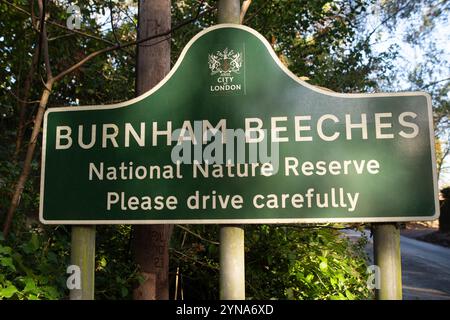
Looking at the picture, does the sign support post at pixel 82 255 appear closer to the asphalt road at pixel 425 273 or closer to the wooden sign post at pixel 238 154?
the wooden sign post at pixel 238 154

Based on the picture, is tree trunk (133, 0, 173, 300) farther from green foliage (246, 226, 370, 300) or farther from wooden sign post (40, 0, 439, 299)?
green foliage (246, 226, 370, 300)

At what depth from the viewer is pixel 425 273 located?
501 inches

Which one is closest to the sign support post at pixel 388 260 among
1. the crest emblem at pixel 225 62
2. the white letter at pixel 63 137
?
the crest emblem at pixel 225 62

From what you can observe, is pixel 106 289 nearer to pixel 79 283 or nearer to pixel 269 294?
pixel 79 283

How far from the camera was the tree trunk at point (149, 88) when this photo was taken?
366 centimetres

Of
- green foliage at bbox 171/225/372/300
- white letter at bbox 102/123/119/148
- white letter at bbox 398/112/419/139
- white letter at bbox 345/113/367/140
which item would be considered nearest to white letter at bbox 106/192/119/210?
white letter at bbox 102/123/119/148

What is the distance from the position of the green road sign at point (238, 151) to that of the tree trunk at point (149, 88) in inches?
44.4

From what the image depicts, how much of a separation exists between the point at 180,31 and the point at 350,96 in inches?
197

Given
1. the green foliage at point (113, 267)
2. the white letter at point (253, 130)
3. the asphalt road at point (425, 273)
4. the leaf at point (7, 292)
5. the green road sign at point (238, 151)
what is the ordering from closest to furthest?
the green road sign at point (238, 151)
the white letter at point (253, 130)
the leaf at point (7, 292)
the green foliage at point (113, 267)
the asphalt road at point (425, 273)

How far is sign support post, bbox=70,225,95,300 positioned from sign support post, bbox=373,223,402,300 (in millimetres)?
1552

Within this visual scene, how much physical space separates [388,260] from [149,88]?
2.27 m

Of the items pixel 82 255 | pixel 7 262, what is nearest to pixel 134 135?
pixel 82 255

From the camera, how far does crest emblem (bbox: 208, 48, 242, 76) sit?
8.41ft

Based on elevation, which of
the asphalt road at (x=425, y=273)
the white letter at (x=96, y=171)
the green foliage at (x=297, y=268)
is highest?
the white letter at (x=96, y=171)
